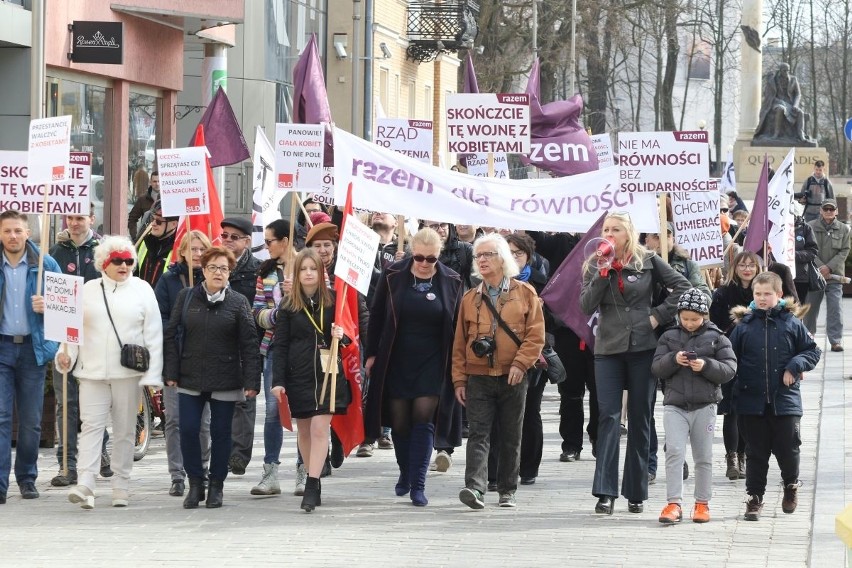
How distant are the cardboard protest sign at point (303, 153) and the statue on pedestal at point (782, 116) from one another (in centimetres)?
3166

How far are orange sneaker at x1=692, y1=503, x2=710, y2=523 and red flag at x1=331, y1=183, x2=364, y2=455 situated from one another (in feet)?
7.27

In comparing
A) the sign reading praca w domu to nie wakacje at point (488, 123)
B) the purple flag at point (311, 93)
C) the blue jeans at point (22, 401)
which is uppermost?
the purple flag at point (311, 93)

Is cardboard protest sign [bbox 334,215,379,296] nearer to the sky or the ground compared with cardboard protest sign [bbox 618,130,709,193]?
nearer to the ground

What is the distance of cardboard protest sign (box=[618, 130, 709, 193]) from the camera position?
12.4m

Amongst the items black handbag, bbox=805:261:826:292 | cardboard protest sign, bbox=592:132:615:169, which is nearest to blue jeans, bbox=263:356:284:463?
cardboard protest sign, bbox=592:132:615:169

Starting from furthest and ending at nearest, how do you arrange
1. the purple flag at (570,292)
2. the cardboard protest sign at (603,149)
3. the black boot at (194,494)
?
the cardboard protest sign at (603,149) → the purple flag at (570,292) → the black boot at (194,494)

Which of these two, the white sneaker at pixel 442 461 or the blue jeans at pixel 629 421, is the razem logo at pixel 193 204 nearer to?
the white sneaker at pixel 442 461

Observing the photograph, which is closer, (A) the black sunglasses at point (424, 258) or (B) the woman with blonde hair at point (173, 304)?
(A) the black sunglasses at point (424, 258)

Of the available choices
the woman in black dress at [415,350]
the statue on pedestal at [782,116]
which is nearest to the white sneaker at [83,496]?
the woman in black dress at [415,350]

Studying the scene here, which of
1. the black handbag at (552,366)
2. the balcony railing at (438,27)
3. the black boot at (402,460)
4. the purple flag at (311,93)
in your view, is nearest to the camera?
the black boot at (402,460)

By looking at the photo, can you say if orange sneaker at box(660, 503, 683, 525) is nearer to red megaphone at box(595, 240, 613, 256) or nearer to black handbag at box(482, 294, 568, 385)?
black handbag at box(482, 294, 568, 385)

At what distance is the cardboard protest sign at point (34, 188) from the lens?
488 inches

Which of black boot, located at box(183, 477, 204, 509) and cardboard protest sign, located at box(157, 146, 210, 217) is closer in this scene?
black boot, located at box(183, 477, 204, 509)

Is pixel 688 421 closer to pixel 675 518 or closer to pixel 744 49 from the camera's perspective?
pixel 675 518
